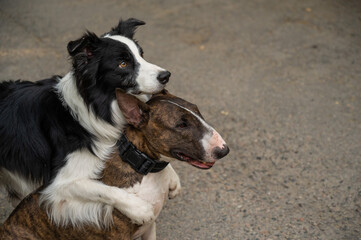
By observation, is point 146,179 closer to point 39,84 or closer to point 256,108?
point 39,84

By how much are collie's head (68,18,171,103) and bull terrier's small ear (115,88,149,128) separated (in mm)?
266

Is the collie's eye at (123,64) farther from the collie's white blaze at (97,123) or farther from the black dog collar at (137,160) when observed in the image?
the black dog collar at (137,160)

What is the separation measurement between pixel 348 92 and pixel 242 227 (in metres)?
2.74

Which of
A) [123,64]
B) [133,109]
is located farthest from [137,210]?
[123,64]

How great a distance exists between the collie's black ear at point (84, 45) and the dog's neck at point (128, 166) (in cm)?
67

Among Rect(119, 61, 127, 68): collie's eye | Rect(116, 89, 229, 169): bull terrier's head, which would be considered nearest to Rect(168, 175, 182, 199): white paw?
Rect(116, 89, 229, 169): bull terrier's head

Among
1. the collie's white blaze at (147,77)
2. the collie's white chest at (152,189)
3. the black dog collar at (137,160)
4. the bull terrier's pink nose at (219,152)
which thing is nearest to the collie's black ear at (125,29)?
the collie's white blaze at (147,77)

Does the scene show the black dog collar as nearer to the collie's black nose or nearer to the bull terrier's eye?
the bull terrier's eye

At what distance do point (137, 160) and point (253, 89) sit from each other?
3.17 meters

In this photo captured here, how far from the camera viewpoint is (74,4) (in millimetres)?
8352

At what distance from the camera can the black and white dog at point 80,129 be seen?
3283 millimetres

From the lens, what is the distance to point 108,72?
3.38 m

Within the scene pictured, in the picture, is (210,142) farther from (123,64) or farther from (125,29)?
(125,29)

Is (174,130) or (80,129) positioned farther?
(80,129)
